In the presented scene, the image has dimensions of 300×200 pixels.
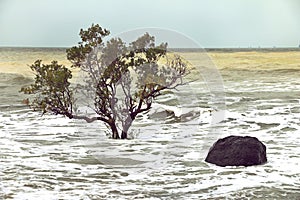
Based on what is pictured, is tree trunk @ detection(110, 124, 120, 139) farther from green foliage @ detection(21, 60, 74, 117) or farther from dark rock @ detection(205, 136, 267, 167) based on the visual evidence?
dark rock @ detection(205, 136, 267, 167)

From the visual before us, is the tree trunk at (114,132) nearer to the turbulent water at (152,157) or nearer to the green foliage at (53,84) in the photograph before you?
the turbulent water at (152,157)

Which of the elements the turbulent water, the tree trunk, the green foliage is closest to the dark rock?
the turbulent water

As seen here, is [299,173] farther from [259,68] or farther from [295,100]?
[259,68]

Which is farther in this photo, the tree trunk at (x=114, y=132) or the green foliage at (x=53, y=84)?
the tree trunk at (x=114, y=132)

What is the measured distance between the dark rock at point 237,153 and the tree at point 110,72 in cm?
189

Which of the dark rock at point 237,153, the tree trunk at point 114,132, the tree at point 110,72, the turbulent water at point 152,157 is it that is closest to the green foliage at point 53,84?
the tree at point 110,72

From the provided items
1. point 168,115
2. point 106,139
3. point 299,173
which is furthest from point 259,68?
point 299,173

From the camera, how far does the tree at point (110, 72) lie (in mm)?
7777

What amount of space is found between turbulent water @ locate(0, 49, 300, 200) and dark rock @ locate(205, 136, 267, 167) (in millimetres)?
130

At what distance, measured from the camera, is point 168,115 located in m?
10.5

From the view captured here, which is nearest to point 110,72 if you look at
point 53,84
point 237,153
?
point 53,84

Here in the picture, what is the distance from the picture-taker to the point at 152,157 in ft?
22.1

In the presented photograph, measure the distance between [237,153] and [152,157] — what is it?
1.19m

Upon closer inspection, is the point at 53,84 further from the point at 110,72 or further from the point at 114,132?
the point at 114,132
